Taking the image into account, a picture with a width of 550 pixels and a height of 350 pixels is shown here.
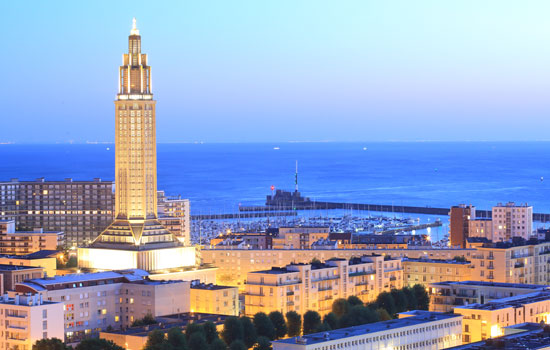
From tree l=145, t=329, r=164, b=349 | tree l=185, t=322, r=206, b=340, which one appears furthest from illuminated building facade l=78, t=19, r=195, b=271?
tree l=145, t=329, r=164, b=349

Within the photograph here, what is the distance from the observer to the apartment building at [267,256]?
→ 57.8 meters

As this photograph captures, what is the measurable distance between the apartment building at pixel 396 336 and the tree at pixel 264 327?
4.80 m

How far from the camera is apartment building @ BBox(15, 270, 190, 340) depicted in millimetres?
41875

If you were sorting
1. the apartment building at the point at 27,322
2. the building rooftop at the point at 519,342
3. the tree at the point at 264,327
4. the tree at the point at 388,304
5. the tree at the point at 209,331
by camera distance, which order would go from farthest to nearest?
1. the tree at the point at 388,304
2. the tree at the point at 264,327
3. the tree at the point at 209,331
4. the apartment building at the point at 27,322
5. the building rooftop at the point at 519,342

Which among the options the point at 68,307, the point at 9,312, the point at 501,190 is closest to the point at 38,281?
the point at 68,307

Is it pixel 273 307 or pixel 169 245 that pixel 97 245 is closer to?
pixel 169 245

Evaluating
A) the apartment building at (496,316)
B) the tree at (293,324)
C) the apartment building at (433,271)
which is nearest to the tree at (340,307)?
the tree at (293,324)

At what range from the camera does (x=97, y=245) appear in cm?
5206

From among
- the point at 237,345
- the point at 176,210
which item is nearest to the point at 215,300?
the point at 237,345

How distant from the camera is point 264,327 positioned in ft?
131

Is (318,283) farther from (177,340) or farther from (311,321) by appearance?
(177,340)

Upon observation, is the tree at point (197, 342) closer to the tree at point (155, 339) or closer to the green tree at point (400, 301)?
the tree at point (155, 339)

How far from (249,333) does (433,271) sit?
1619cm

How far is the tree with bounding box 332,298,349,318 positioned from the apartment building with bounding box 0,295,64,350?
12.4 metres
